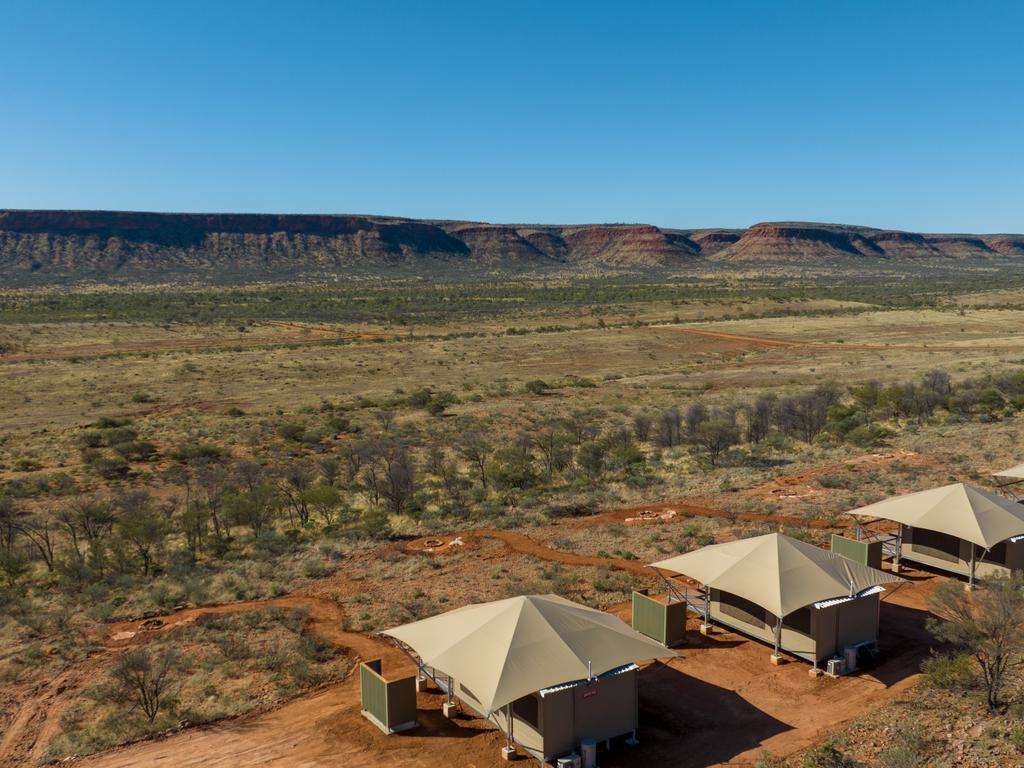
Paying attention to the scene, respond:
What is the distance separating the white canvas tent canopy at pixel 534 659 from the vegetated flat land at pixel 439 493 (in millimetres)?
767

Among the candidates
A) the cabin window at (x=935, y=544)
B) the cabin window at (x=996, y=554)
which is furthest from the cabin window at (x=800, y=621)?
the cabin window at (x=996, y=554)

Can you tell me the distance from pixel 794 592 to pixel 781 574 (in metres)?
0.43

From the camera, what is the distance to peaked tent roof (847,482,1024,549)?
57.7 feet

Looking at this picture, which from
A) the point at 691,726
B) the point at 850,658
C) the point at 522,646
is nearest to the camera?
the point at 522,646

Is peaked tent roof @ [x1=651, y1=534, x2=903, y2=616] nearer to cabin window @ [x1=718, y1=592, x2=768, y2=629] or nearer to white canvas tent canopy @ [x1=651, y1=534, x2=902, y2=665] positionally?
white canvas tent canopy @ [x1=651, y1=534, x2=902, y2=665]

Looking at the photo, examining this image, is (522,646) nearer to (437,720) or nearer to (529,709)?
(529,709)

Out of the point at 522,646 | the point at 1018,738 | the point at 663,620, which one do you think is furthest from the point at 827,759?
the point at 522,646

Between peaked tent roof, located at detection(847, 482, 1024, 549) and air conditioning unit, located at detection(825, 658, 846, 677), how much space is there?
5439 millimetres

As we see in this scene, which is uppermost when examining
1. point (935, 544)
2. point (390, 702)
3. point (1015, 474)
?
point (1015, 474)

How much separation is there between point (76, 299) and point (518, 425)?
366ft

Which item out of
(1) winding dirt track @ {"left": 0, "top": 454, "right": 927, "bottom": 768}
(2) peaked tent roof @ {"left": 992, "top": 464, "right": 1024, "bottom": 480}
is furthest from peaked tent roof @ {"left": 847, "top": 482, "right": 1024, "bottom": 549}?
(2) peaked tent roof @ {"left": 992, "top": 464, "right": 1024, "bottom": 480}

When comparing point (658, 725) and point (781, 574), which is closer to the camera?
point (658, 725)

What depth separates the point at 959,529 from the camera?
58.7ft

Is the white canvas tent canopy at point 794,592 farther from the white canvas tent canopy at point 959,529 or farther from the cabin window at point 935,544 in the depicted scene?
the cabin window at point 935,544
